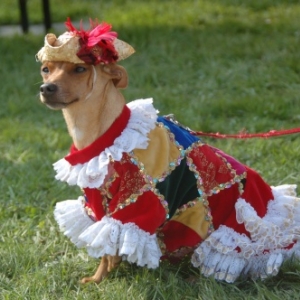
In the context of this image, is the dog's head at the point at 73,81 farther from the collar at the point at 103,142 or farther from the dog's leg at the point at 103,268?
the dog's leg at the point at 103,268

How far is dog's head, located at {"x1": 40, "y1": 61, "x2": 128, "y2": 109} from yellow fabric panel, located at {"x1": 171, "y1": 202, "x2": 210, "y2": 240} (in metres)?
0.64

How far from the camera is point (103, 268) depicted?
3.54 metres

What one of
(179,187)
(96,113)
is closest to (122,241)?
(179,187)

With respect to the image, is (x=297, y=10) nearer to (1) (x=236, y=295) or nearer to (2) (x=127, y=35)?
(2) (x=127, y=35)

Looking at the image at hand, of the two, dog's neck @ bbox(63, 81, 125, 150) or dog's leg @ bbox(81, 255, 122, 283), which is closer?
dog's neck @ bbox(63, 81, 125, 150)

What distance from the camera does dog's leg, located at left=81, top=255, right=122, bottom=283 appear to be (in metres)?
3.52

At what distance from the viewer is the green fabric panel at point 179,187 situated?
3.29 m

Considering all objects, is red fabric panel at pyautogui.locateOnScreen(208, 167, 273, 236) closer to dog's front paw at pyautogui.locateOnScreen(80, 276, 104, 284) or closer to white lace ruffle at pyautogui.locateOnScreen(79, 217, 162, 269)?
white lace ruffle at pyautogui.locateOnScreen(79, 217, 162, 269)

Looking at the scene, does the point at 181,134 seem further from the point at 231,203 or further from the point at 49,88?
the point at 49,88

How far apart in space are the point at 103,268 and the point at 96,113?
0.74 meters

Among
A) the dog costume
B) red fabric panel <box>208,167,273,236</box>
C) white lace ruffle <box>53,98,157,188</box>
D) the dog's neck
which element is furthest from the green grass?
the dog's neck

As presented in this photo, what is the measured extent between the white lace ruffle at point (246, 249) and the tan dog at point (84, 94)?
70cm

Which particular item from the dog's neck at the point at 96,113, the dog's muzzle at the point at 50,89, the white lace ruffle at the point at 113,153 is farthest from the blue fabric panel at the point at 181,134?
the dog's muzzle at the point at 50,89

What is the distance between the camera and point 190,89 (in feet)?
21.5
